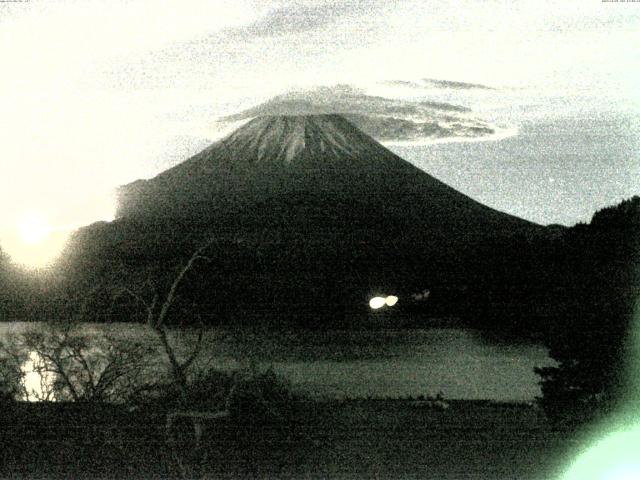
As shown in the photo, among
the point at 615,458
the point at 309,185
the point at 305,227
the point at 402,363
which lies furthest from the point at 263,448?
the point at 309,185

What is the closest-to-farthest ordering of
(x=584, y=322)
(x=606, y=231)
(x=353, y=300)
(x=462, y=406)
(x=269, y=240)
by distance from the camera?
1. (x=584, y=322)
2. (x=606, y=231)
3. (x=462, y=406)
4. (x=353, y=300)
5. (x=269, y=240)

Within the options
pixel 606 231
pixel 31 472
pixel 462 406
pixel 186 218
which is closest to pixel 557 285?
pixel 606 231

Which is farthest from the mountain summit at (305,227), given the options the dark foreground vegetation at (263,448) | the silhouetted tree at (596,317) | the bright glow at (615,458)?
the bright glow at (615,458)

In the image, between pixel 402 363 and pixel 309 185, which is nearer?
pixel 402 363

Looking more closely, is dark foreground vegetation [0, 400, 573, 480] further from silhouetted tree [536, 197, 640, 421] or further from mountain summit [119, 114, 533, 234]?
mountain summit [119, 114, 533, 234]

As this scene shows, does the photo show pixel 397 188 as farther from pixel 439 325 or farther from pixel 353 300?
pixel 439 325

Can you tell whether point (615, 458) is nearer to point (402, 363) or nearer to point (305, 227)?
point (402, 363)
